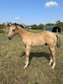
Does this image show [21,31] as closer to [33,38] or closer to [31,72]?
[33,38]

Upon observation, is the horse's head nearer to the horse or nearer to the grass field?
the horse

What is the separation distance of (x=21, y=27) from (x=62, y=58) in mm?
2915

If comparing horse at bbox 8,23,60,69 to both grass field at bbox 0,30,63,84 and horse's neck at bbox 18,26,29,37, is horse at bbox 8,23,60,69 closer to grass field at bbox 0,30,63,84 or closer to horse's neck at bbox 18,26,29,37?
horse's neck at bbox 18,26,29,37

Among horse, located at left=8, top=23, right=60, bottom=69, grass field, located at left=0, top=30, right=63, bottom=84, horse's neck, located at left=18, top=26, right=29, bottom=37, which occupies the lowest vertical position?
grass field, located at left=0, top=30, right=63, bottom=84

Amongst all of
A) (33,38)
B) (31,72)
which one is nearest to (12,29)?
(33,38)

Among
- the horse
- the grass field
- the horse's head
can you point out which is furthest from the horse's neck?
the grass field

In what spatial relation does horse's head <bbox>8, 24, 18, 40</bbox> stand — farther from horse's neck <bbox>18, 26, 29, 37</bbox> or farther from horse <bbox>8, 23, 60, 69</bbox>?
horse's neck <bbox>18, 26, 29, 37</bbox>

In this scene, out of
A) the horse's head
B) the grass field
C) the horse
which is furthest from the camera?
the horse

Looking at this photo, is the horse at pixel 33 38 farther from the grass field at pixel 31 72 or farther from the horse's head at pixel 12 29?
the grass field at pixel 31 72

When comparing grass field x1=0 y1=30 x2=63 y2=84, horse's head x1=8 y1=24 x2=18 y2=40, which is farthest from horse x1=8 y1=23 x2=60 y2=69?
grass field x1=0 y1=30 x2=63 y2=84

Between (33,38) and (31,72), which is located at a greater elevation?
(33,38)

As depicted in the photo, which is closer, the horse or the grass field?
the grass field

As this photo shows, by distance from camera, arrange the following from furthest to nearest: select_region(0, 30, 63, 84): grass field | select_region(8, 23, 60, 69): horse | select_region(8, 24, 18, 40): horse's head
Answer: select_region(8, 23, 60, 69): horse, select_region(8, 24, 18, 40): horse's head, select_region(0, 30, 63, 84): grass field

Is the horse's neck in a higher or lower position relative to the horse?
higher
